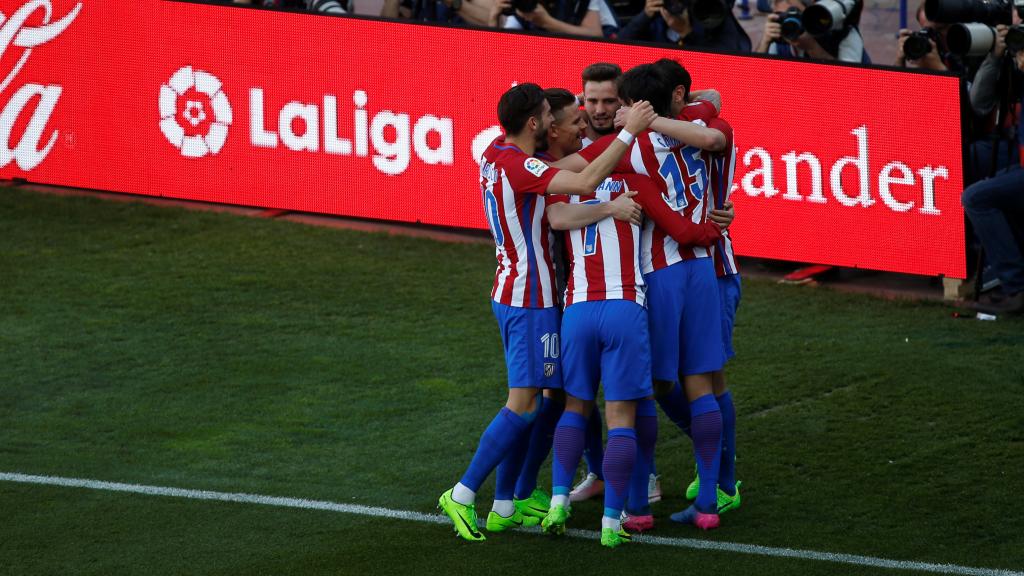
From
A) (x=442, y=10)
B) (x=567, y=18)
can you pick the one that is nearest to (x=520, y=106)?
(x=567, y=18)

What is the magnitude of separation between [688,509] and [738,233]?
4572 mm

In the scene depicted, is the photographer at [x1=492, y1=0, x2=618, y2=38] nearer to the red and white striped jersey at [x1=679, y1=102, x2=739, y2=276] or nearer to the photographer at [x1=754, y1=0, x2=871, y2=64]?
the photographer at [x1=754, y1=0, x2=871, y2=64]

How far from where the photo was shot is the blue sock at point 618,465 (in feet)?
20.6

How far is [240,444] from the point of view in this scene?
775cm

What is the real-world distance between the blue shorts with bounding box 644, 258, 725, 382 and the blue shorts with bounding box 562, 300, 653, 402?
0.16m

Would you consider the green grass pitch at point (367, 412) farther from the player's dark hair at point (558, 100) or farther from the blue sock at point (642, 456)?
the player's dark hair at point (558, 100)

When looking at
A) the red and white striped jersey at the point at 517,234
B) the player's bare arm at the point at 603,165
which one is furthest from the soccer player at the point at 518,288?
the player's bare arm at the point at 603,165

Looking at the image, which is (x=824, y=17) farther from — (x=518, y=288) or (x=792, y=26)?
(x=518, y=288)

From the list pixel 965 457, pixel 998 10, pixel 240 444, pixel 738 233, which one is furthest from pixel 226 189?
pixel 965 457

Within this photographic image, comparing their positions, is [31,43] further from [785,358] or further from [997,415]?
[997,415]

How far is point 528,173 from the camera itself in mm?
6273

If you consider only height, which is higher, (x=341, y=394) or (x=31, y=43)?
(x=31, y=43)

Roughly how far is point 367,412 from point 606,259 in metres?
2.37

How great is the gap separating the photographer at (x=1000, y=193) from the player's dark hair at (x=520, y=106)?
451 cm
